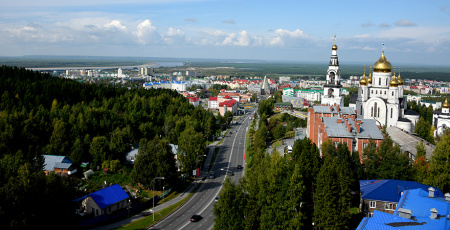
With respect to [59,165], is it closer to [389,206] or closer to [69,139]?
[69,139]

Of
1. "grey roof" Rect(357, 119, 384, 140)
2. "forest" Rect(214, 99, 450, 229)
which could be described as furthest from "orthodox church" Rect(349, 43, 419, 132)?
"forest" Rect(214, 99, 450, 229)

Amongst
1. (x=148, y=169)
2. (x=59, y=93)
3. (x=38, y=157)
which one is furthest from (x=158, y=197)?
(x=59, y=93)

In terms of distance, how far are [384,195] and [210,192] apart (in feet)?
51.2

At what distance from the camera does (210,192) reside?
122ft

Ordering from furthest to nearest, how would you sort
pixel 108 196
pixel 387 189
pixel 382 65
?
1. pixel 382 65
2. pixel 108 196
3. pixel 387 189

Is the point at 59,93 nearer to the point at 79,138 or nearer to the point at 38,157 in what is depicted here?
the point at 79,138

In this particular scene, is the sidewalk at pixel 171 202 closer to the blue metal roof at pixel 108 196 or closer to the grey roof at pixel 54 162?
the blue metal roof at pixel 108 196

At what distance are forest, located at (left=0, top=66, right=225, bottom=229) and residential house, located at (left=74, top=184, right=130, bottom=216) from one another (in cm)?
134

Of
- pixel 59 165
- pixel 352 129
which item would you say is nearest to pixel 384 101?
pixel 352 129

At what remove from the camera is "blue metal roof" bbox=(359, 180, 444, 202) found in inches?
1097

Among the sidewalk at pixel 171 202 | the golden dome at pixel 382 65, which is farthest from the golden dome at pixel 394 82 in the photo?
the sidewalk at pixel 171 202

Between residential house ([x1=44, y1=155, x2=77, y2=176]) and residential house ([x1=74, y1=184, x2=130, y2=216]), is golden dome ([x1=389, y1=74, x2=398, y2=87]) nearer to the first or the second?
residential house ([x1=74, y1=184, x2=130, y2=216])

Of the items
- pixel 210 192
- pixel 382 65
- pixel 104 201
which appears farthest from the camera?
pixel 382 65

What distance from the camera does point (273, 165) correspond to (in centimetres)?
2650
